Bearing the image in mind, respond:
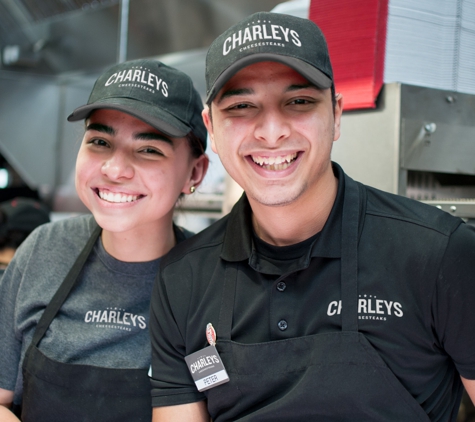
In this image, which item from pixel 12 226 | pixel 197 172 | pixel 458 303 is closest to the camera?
pixel 458 303

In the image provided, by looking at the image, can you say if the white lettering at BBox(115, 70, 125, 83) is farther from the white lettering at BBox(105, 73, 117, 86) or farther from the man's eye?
the man's eye

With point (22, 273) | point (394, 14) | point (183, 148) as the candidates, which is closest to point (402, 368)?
point (183, 148)

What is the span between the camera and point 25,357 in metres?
1.23

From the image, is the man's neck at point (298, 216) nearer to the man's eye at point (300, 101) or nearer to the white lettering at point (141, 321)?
the man's eye at point (300, 101)

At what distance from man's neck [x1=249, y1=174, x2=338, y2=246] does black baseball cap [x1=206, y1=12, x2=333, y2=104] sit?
0.70 ft

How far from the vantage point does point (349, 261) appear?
37.3 inches

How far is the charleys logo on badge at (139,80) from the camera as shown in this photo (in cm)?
119

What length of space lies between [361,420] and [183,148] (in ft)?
2.32

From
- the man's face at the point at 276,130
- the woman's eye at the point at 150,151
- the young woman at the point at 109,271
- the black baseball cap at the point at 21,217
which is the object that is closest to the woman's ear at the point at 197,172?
the young woman at the point at 109,271

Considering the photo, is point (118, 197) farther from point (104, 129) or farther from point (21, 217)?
point (21, 217)

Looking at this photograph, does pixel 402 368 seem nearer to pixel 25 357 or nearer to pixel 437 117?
pixel 437 117

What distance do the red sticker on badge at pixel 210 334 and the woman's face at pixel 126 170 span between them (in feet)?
1.02

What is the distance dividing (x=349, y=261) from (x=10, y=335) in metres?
0.87

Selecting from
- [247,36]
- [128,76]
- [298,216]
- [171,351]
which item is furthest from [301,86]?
[171,351]
